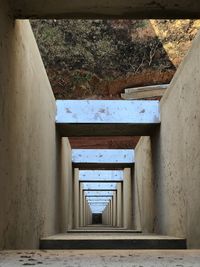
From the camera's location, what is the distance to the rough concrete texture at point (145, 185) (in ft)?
33.3

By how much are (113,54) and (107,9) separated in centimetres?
1572

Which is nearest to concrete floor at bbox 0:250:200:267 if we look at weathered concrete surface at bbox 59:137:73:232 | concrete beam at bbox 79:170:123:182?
weathered concrete surface at bbox 59:137:73:232

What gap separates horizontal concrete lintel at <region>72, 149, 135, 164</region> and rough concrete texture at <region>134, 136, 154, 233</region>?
2.38 ft

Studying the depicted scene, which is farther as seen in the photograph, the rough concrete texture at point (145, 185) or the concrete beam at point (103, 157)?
the concrete beam at point (103, 157)

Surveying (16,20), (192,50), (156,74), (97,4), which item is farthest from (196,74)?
(156,74)

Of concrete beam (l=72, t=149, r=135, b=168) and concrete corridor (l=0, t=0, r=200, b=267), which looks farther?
concrete beam (l=72, t=149, r=135, b=168)

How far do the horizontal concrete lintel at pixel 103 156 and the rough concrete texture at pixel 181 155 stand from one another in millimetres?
4377

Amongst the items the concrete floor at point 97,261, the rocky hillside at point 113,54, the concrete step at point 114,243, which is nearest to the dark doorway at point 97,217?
the rocky hillside at point 113,54

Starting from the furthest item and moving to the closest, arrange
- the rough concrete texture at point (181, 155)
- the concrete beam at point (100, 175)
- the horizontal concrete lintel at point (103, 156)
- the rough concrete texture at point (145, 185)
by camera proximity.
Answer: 1. the concrete beam at point (100, 175)
2. the horizontal concrete lintel at point (103, 156)
3. the rough concrete texture at point (145, 185)
4. the rough concrete texture at point (181, 155)

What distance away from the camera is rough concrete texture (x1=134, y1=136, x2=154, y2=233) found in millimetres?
10164

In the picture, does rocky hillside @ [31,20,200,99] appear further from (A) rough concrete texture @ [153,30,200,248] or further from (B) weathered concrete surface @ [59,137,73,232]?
(A) rough concrete texture @ [153,30,200,248]

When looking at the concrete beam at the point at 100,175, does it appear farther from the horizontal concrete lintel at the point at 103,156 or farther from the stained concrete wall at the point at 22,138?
the stained concrete wall at the point at 22,138

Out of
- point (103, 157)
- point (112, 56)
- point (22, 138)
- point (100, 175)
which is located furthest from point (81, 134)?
point (112, 56)

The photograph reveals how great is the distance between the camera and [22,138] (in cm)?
512
